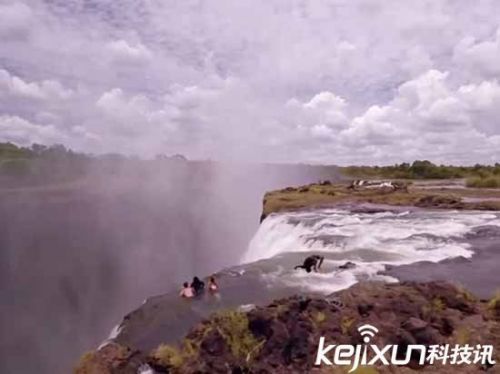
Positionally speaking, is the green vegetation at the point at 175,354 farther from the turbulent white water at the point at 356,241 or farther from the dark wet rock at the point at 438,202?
the dark wet rock at the point at 438,202

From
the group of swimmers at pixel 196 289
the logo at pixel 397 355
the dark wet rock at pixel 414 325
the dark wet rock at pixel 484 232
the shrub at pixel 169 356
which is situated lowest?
the shrub at pixel 169 356

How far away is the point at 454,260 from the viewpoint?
1568cm

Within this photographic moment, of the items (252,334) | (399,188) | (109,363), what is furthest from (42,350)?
(399,188)

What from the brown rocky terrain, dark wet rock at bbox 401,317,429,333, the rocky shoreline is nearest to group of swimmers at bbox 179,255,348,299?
the rocky shoreline

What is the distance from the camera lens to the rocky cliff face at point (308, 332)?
330 inches

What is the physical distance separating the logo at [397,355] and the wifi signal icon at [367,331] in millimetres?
220

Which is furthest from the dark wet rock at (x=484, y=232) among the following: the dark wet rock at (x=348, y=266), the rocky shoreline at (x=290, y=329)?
the rocky shoreline at (x=290, y=329)

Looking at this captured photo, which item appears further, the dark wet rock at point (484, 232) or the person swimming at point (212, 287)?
the dark wet rock at point (484, 232)

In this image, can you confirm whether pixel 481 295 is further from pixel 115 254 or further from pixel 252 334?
pixel 115 254

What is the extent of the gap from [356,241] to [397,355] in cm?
1032

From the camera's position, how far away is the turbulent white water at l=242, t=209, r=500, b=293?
13812mm

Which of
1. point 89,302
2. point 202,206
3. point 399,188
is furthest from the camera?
point 202,206

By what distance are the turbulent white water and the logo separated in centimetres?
390

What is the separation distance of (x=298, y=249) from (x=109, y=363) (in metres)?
10.6
